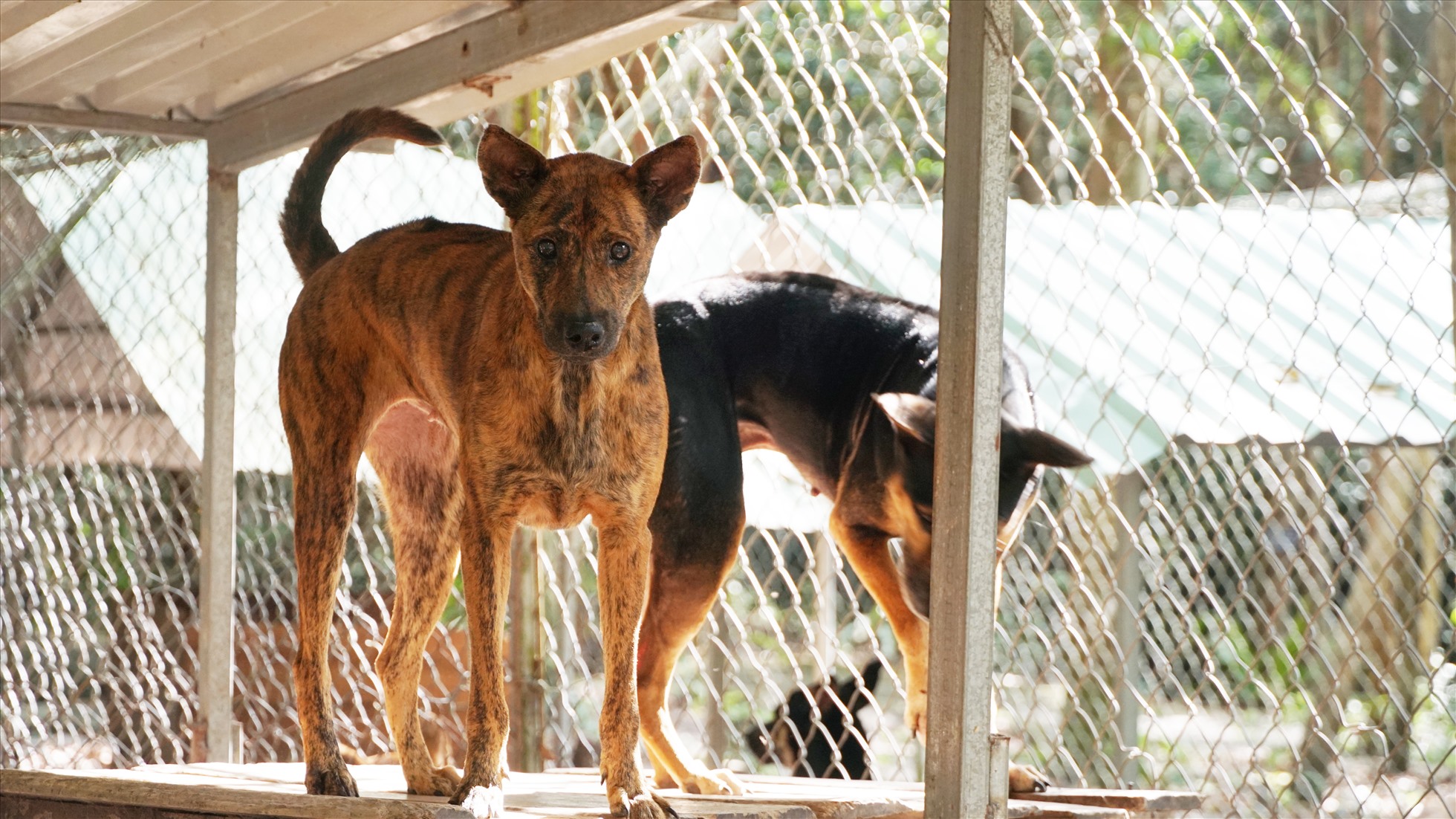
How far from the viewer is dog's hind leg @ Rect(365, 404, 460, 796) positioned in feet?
11.3

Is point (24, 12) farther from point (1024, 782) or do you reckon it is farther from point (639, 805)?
point (1024, 782)

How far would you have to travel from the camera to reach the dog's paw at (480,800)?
9.01 feet

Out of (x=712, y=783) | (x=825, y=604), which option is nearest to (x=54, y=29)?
(x=712, y=783)

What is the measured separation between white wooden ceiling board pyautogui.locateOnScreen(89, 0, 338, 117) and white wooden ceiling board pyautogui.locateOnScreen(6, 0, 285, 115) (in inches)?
0.7

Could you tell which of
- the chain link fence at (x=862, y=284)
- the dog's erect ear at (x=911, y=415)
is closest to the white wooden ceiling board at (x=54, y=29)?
the chain link fence at (x=862, y=284)

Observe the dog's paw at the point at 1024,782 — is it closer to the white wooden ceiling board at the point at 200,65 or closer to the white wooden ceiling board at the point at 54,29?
Answer: the white wooden ceiling board at the point at 200,65

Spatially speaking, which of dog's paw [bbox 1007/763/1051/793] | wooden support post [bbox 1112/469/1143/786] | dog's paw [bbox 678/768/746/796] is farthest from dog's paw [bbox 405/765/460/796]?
wooden support post [bbox 1112/469/1143/786]

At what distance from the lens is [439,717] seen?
7.57 metres

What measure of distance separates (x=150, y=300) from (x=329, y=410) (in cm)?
425

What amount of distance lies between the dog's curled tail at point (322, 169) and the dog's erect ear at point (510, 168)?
80cm

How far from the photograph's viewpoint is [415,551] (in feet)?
12.2

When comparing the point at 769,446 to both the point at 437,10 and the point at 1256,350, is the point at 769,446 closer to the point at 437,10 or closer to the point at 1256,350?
the point at 437,10

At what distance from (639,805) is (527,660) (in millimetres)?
2548

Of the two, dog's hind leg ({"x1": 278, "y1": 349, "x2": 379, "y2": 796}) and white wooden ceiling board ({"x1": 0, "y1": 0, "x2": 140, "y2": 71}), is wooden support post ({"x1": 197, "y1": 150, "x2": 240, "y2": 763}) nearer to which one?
white wooden ceiling board ({"x1": 0, "y1": 0, "x2": 140, "y2": 71})
